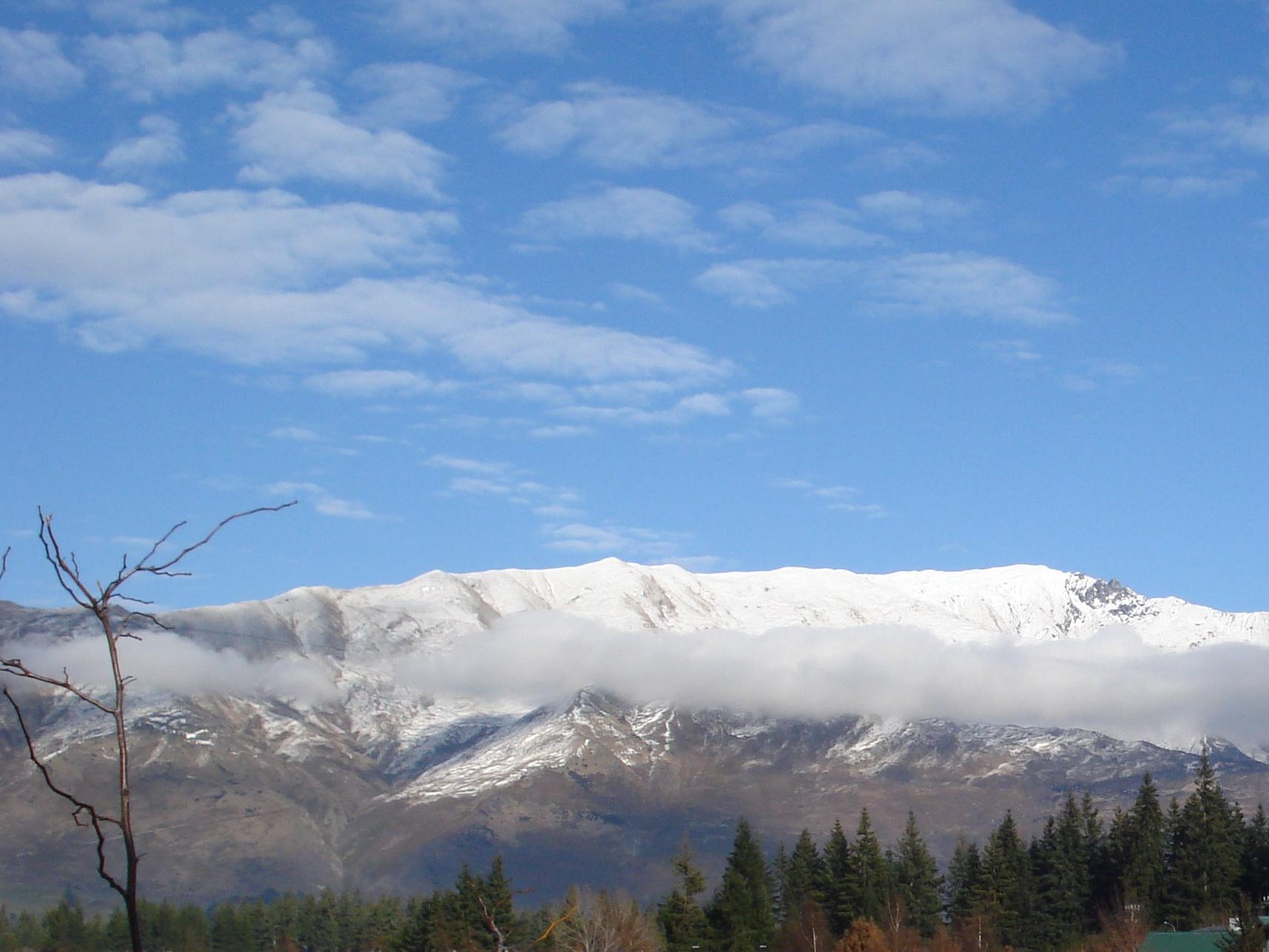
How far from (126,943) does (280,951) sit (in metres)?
18.5

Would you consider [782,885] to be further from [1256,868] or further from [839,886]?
[1256,868]

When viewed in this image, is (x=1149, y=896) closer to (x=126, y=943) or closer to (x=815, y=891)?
(x=815, y=891)

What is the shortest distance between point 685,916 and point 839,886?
19.6 metres

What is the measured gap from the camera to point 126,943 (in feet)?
607

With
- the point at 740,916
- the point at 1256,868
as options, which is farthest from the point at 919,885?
the point at 1256,868

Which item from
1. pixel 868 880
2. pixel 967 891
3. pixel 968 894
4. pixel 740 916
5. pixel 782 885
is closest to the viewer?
pixel 740 916

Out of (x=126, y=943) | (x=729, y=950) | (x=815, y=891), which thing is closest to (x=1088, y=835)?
(x=815, y=891)

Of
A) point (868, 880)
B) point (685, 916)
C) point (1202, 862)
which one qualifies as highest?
point (1202, 862)

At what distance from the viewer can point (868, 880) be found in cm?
12938

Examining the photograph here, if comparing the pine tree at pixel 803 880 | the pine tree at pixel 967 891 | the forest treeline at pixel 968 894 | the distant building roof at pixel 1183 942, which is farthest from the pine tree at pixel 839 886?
the distant building roof at pixel 1183 942

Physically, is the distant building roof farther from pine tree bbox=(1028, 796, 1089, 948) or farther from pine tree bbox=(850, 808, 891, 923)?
pine tree bbox=(850, 808, 891, 923)

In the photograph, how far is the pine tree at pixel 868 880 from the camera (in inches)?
4943

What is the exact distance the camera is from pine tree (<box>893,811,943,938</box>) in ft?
443

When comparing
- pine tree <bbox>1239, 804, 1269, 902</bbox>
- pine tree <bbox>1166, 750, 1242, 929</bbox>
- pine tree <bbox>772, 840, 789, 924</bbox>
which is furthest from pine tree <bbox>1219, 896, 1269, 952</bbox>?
pine tree <bbox>772, 840, 789, 924</bbox>
